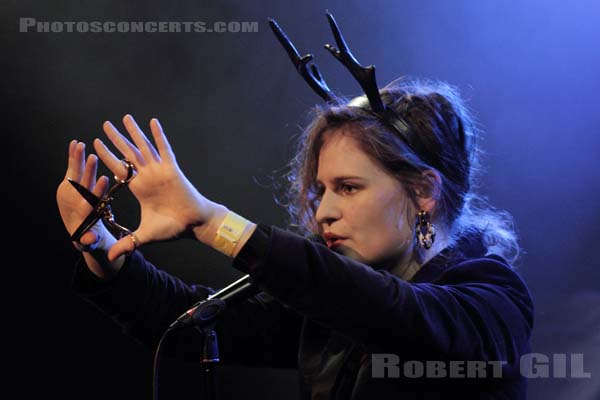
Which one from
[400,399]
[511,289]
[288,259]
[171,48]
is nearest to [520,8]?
[171,48]

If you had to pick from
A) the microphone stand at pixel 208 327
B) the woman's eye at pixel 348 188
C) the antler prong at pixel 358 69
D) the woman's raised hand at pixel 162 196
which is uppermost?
the antler prong at pixel 358 69

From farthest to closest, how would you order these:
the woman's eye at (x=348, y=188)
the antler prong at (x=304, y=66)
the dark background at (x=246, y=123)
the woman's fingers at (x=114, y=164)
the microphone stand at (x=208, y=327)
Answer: the dark background at (x=246, y=123)
the antler prong at (x=304, y=66)
the woman's eye at (x=348, y=188)
the microphone stand at (x=208, y=327)
the woman's fingers at (x=114, y=164)

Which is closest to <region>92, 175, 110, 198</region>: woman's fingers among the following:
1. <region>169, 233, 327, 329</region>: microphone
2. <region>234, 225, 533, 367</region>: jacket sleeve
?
<region>169, 233, 327, 329</region>: microphone

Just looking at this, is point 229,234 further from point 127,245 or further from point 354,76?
point 354,76

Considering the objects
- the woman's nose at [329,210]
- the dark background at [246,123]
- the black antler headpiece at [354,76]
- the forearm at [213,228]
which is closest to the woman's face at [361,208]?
the woman's nose at [329,210]

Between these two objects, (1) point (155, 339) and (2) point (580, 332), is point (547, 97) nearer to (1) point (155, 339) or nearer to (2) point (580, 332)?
(2) point (580, 332)

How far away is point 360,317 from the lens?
4.06ft

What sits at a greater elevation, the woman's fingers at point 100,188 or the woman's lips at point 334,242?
the woman's fingers at point 100,188

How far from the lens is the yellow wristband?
119cm

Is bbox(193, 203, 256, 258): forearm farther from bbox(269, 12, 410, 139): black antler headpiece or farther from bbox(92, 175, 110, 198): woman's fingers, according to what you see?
bbox(269, 12, 410, 139): black antler headpiece

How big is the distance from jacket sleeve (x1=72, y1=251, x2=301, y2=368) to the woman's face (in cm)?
25

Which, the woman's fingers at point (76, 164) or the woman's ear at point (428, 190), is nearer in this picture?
the woman's fingers at point (76, 164)

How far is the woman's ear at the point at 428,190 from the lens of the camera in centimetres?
166

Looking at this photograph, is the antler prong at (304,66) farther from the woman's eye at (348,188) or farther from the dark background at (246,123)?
the dark background at (246,123)
